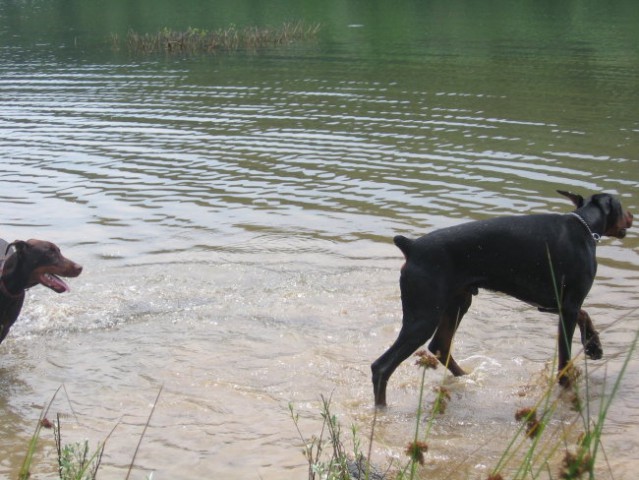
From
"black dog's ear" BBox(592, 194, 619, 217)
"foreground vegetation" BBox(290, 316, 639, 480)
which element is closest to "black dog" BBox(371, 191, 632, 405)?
"black dog's ear" BBox(592, 194, 619, 217)

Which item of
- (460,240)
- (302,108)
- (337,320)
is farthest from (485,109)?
(460,240)

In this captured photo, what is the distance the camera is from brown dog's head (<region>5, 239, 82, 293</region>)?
711cm

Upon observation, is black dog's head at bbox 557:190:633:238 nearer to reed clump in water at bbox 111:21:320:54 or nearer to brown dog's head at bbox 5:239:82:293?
brown dog's head at bbox 5:239:82:293

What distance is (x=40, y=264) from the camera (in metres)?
7.22

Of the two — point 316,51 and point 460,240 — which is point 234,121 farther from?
point 460,240

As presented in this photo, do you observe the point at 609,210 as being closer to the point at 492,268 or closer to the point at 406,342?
the point at 492,268

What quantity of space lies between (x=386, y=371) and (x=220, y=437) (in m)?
1.14

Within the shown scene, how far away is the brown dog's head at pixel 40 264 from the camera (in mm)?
7105

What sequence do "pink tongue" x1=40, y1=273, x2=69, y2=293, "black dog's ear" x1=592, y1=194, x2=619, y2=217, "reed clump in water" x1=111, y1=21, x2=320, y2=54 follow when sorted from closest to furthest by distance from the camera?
"black dog's ear" x1=592, y1=194, x2=619, y2=217 → "pink tongue" x1=40, y1=273, x2=69, y2=293 → "reed clump in water" x1=111, y1=21, x2=320, y2=54

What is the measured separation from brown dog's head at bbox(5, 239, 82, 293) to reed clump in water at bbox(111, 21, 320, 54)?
60.5 ft

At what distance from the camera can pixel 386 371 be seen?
6.00m

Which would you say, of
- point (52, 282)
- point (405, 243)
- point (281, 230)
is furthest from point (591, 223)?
point (281, 230)

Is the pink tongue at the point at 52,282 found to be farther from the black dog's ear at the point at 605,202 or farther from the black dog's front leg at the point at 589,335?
the black dog's ear at the point at 605,202

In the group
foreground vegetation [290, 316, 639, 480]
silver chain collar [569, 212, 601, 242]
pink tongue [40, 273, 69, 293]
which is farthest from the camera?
pink tongue [40, 273, 69, 293]
